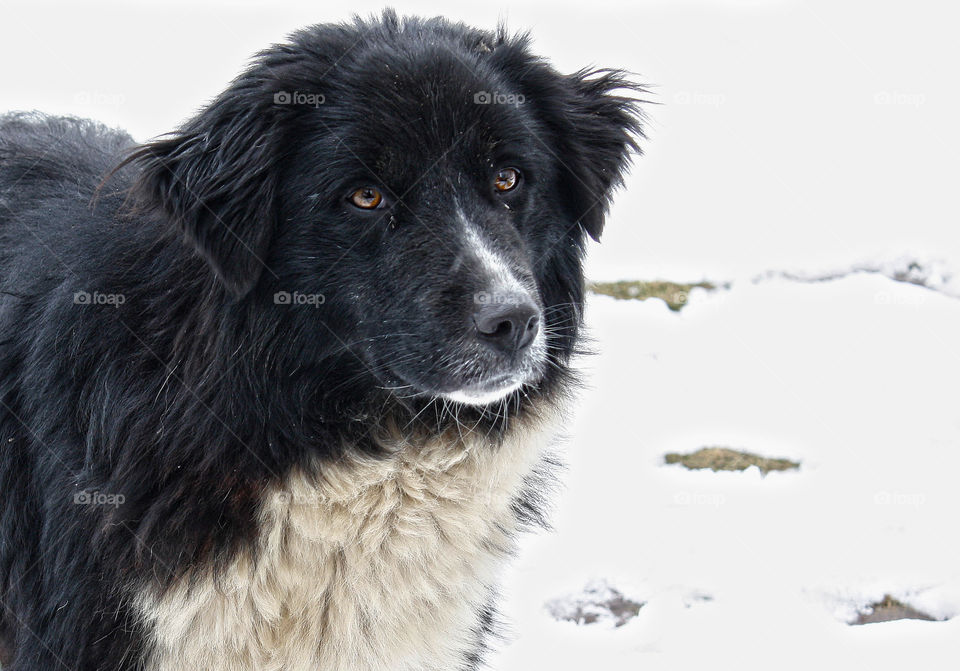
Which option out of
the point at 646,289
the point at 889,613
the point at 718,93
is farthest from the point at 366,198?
the point at 718,93

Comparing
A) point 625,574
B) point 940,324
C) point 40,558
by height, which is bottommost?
point 625,574

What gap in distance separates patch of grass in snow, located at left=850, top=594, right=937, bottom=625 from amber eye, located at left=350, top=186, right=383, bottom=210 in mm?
3158

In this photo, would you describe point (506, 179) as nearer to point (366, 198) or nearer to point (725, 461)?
point (366, 198)

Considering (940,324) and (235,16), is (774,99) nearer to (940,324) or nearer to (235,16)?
(940,324)

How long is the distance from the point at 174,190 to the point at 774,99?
7.44 meters

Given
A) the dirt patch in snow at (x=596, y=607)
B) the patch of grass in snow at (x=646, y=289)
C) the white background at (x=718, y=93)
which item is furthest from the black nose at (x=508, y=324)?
the white background at (x=718, y=93)

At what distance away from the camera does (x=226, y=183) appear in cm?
285

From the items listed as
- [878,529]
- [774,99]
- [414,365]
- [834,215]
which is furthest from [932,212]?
[414,365]

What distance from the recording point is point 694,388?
607 centimetres

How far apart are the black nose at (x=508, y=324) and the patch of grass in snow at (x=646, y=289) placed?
3.99 meters

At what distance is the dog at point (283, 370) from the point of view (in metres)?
2.87

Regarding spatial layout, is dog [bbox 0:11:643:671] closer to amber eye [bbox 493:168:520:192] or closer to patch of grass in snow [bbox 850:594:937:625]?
amber eye [bbox 493:168:520:192]

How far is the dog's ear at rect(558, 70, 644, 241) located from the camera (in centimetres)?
338

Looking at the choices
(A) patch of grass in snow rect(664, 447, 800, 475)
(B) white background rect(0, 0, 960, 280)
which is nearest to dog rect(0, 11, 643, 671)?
(A) patch of grass in snow rect(664, 447, 800, 475)
